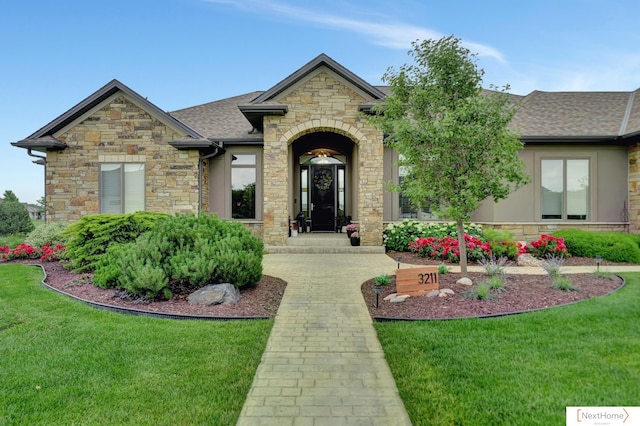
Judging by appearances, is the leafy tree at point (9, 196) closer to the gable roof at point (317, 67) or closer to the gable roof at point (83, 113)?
the gable roof at point (83, 113)

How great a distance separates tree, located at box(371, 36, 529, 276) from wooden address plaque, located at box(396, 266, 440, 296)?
3.78ft

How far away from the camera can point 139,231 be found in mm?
7691

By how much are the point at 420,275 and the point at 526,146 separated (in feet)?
29.3

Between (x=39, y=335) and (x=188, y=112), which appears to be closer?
(x=39, y=335)

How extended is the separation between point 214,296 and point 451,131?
4442 mm

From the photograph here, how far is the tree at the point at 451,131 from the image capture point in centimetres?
579

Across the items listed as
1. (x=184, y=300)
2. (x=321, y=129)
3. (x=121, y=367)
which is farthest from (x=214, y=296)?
(x=321, y=129)

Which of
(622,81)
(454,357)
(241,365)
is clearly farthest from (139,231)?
(622,81)

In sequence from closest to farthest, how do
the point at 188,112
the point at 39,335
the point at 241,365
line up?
the point at 241,365 < the point at 39,335 < the point at 188,112

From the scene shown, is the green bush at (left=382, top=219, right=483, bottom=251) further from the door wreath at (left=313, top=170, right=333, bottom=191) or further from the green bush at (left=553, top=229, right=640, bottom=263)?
the door wreath at (left=313, top=170, right=333, bottom=191)

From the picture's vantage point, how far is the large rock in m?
5.29

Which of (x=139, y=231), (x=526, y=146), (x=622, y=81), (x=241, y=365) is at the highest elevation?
(x=622, y=81)

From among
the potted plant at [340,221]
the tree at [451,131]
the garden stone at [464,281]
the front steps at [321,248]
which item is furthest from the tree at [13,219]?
the garden stone at [464,281]

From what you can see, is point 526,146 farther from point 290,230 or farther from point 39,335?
point 39,335
